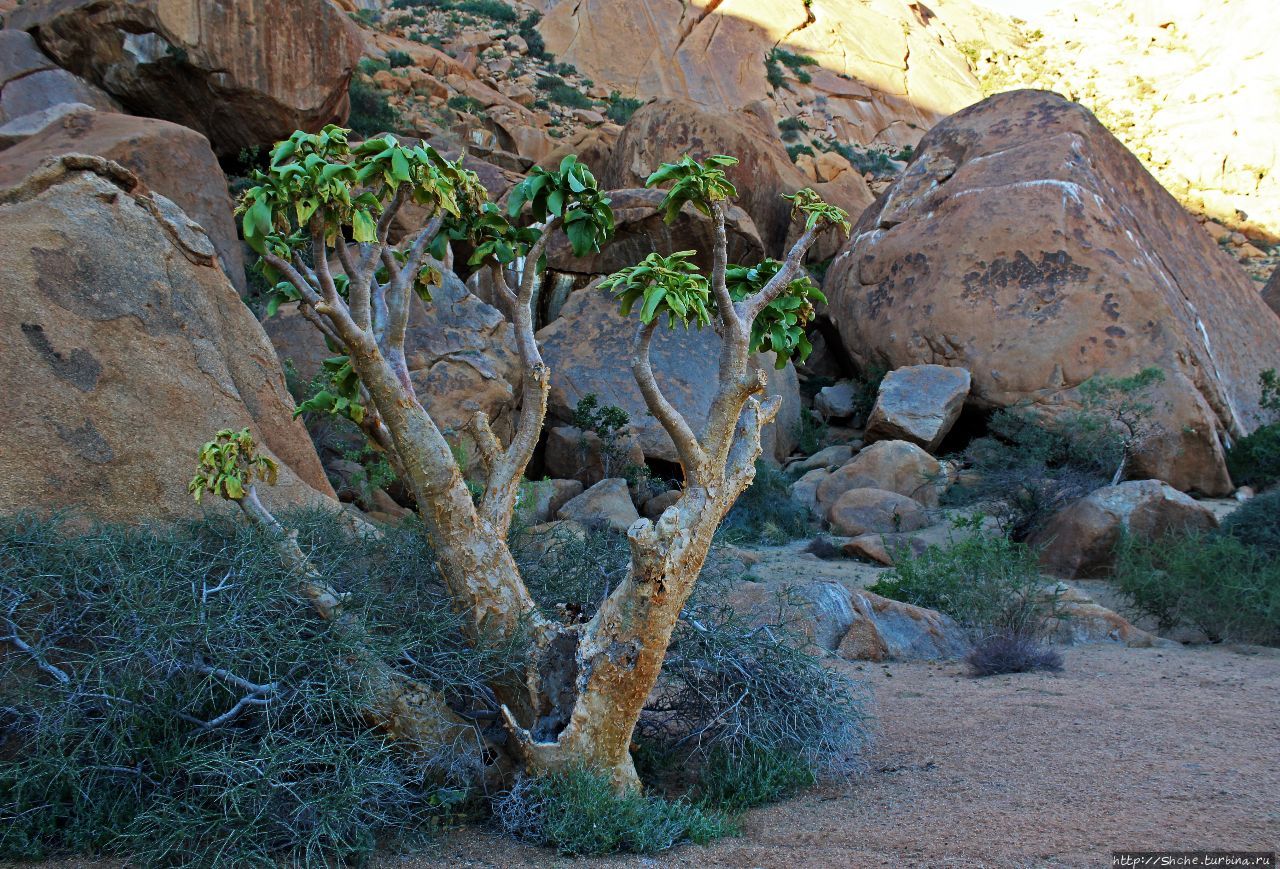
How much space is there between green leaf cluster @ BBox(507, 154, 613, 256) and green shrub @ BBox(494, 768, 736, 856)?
217 centimetres

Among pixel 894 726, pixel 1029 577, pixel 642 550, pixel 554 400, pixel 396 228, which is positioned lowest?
pixel 554 400

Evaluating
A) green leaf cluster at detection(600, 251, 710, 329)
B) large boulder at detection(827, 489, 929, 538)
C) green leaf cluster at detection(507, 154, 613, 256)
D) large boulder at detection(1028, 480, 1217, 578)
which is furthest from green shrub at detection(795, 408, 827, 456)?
green leaf cluster at detection(600, 251, 710, 329)

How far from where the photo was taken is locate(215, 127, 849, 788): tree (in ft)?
11.5

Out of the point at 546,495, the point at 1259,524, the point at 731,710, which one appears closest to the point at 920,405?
the point at 1259,524

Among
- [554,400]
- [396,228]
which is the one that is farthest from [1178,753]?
[396,228]

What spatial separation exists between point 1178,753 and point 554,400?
35.8 ft

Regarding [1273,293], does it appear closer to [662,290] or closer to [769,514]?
[769,514]

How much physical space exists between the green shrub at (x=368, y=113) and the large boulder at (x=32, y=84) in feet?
20.5

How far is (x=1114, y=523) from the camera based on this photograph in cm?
966

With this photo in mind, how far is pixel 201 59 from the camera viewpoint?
1473 cm

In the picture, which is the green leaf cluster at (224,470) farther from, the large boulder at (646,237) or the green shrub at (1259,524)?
the large boulder at (646,237)

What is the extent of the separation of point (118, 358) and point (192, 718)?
3002mm

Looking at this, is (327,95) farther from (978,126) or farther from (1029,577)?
(1029,577)

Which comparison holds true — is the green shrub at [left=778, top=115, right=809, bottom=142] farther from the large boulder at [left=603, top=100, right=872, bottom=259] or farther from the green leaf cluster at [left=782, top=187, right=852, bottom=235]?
the green leaf cluster at [left=782, top=187, right=852, bottom=235]
